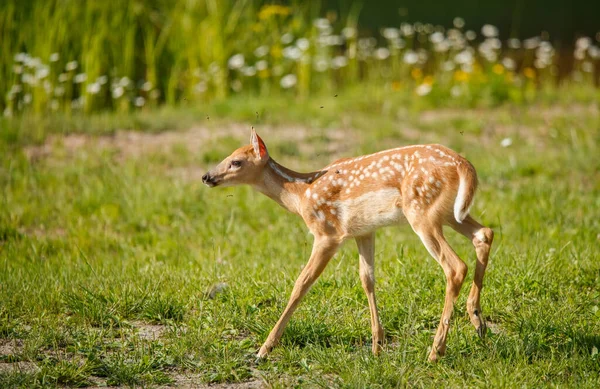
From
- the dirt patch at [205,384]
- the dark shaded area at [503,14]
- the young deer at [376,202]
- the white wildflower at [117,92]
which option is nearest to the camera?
the dirt patch at [205,384]

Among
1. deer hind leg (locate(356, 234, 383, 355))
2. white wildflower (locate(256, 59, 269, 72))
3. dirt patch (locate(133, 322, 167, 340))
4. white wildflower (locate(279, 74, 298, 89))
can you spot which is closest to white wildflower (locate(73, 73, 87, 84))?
white wildflower (locate(256, 59, 269, 72))

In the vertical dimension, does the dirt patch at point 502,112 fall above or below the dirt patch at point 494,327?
below

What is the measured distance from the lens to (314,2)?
14250mm

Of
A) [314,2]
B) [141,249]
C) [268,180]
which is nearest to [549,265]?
[268,180]

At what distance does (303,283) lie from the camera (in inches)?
192

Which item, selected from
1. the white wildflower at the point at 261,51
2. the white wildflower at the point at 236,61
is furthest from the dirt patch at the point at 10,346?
the white wildflower at the point at 261,51

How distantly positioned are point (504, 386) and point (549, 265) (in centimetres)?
175

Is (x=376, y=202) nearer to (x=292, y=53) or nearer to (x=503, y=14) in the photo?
(x=292, y=53)

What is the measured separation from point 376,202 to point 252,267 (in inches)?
66.1

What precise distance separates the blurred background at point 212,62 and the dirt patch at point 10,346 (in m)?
5.66

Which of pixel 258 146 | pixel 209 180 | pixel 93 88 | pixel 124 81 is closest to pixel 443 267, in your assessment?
pixel 258 146

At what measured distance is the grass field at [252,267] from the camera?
4.65 metres

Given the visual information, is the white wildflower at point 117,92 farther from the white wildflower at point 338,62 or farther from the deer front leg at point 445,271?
the deer front leg at point 445,271

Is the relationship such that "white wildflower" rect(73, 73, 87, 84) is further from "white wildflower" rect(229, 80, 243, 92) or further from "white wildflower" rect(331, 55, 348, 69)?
"white wildflower" rect(331, 55, 348, 69)
